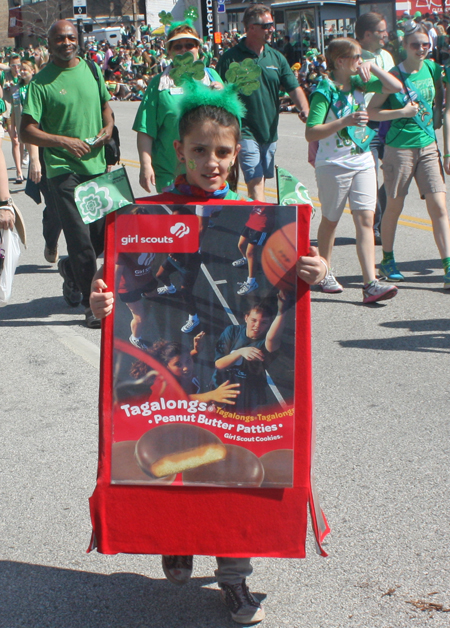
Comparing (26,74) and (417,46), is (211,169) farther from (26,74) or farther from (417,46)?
(26,74)

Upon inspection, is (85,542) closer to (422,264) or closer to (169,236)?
(169,236)

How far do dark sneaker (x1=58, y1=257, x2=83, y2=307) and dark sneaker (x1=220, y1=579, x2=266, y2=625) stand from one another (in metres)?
4.03

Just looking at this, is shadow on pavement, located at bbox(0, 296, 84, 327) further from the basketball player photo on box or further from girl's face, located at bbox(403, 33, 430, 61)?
the basketball player photo on box

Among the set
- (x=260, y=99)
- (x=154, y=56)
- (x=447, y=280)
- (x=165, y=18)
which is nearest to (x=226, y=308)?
(x=165, y=18)

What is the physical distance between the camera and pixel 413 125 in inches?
250

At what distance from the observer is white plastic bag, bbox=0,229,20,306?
15.4 ft

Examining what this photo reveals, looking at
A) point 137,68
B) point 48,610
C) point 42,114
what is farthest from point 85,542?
point 137,68

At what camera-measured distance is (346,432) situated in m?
3.90

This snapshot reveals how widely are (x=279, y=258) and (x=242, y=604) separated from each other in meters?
1.11

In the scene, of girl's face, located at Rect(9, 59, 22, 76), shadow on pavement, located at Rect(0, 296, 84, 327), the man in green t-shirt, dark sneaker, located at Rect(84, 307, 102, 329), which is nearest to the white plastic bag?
the man in green t-shirt

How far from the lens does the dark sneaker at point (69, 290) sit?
6223mm

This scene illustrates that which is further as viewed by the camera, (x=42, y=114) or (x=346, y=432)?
(x=42, y=114)

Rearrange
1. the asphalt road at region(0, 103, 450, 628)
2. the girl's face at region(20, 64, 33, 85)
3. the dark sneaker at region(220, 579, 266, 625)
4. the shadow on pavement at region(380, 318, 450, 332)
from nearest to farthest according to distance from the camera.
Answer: the dark sneaker at region(220, 579, 266, 625) → the asphalt road at region(0, 103, 450, 628) → the shadow on pavement at region(380, 318, 450, 332) → the girl's face at region(20, 64, 33, 85)

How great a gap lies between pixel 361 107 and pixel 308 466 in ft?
Answer: 13.8
